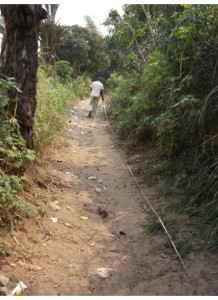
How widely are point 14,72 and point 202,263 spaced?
278cm

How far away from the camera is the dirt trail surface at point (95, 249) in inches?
88.7

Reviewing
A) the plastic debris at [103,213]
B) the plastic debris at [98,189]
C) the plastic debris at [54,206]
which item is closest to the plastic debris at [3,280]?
the plastic debris at [54,206]

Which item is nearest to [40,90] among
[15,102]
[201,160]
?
[15,102]

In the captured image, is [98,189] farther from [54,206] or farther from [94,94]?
[94,94]

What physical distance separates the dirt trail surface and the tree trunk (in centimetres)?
92

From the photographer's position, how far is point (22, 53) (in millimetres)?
3561

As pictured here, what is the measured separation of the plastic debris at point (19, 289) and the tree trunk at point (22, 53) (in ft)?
6.16

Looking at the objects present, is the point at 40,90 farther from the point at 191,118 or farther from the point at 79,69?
the point at 79,69

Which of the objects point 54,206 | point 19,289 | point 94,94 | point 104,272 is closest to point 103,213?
point 54,206

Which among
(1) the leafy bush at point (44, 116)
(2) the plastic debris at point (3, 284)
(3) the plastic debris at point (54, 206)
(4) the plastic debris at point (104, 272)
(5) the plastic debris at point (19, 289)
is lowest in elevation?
(5) the plastic debris at point (19, 289)

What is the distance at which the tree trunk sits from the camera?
3.46m

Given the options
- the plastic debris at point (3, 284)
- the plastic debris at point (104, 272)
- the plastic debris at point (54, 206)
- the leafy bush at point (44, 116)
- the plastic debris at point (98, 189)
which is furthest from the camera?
the leafy bush at point (44, 116)

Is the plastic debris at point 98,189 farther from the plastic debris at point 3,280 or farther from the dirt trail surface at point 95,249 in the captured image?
the plastic debris at point 3,280

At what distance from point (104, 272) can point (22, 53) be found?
2545 mm
